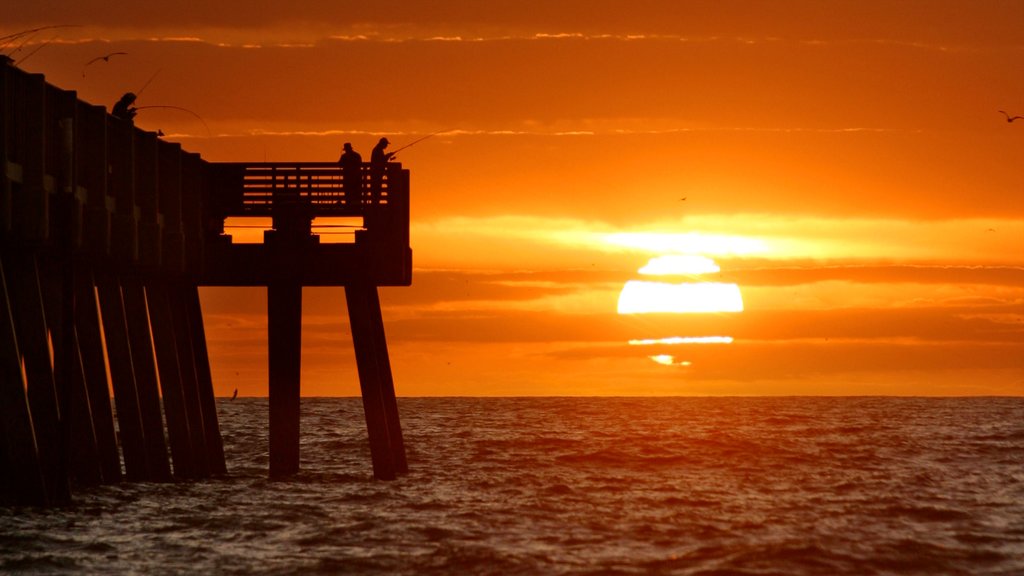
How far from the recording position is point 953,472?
4797cm

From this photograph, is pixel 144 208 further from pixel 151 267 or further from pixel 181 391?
pixel 181 391

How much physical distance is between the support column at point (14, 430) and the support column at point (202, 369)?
28.5 feet

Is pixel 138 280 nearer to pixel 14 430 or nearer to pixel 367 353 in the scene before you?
pixel 367 353

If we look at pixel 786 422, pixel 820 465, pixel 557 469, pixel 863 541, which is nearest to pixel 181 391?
pixel 863 541

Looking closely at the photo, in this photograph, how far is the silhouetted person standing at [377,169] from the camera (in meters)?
34.5

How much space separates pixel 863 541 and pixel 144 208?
14.9 metres

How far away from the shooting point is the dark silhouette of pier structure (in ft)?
84.4

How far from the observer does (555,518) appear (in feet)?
108

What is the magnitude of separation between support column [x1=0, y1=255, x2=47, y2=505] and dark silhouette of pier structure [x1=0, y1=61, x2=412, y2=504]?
0.08 ft

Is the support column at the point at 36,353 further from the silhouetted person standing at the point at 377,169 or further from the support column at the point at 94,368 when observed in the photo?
the silhouetted person standing at the point at 377,169

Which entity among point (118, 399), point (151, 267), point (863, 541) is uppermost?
point (151, 267)

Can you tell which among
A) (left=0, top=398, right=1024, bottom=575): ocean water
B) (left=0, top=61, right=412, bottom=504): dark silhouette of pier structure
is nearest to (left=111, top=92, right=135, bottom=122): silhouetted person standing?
(left=0, top=61, right=412, bottom=504): dark silhouette of pier structure

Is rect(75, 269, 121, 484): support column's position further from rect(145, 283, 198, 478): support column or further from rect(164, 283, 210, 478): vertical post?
rect(164, 283, 210, 478): vertical post

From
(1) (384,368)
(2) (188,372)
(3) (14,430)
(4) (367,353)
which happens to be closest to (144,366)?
(2) (188,372)
